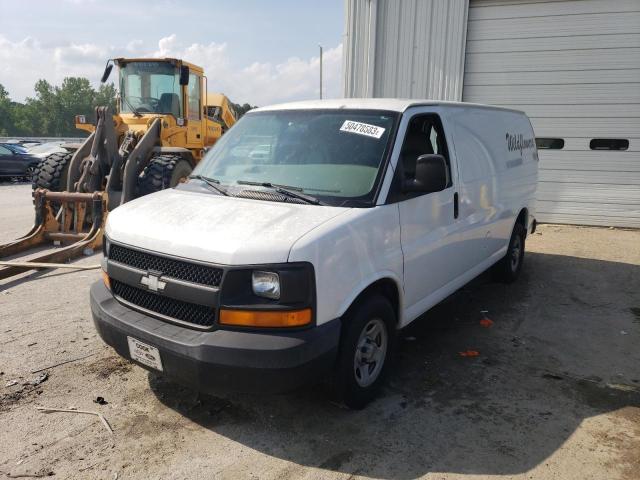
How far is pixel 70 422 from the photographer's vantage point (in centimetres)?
329

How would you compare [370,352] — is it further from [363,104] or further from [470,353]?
[363,104]

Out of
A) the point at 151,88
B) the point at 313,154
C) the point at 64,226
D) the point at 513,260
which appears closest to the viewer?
the point at 313,154

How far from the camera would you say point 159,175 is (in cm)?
844

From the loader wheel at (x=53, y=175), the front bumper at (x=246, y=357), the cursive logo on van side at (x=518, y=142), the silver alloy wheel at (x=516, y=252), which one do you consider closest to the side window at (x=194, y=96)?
the loader wheel at (x=53, y=175)

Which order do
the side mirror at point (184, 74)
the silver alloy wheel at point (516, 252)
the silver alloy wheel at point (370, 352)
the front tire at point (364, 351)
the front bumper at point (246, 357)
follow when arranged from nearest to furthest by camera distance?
1. the front bumper at point (246, 357)
2. the front tire at point (364, 351)
3. the silver alloy wheel at point (370, 352)
4. the silver alloy wheel at point (516, 252)
5. the side mirror at point (184, 74)

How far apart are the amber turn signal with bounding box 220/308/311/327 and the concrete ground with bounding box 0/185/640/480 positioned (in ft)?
1.39

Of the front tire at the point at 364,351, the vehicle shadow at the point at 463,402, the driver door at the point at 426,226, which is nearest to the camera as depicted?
the vehicle shadow at the point at 463,402

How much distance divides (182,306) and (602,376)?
3224 millimetres

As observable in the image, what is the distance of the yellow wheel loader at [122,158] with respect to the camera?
7.61 m

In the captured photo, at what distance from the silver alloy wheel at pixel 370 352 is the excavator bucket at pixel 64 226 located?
4.85m

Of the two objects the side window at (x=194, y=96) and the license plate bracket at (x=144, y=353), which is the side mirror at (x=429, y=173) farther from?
the side window at (x=194, y=96)

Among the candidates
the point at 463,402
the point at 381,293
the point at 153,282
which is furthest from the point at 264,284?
the point at 463,402

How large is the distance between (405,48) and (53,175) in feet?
23.1

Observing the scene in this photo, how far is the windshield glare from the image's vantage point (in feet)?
33.5
